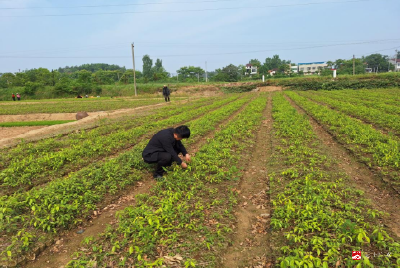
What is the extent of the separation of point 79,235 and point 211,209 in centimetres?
242

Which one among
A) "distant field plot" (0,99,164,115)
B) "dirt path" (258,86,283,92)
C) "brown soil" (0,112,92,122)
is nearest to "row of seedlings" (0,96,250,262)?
"brown soil" (0,112,92,122)

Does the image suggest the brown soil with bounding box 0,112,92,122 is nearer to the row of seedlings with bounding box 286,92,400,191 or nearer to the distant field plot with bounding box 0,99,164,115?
the distant field plot with bounding box 0,99,164,115

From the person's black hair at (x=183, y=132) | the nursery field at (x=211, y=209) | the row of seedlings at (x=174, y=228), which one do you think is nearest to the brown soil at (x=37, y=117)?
the nursery field at (x=211, y=209)

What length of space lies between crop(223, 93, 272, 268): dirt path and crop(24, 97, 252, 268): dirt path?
2.28 meters

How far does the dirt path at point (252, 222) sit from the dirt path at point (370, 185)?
6.63 ft

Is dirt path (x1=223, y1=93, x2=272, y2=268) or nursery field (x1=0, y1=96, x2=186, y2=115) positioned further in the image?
nursery field (x1=0, y1=96, x2=186, y2=115)

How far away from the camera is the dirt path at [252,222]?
3506 millimetres

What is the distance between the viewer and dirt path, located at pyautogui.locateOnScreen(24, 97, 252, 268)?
359 cm

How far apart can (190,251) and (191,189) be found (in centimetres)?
183

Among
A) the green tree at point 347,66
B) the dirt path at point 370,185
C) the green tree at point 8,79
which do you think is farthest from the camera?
the green tree at point 347,66

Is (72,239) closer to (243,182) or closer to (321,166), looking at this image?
(243,182)

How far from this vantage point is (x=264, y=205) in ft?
16.2

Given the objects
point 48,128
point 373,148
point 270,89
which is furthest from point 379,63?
point 48,128

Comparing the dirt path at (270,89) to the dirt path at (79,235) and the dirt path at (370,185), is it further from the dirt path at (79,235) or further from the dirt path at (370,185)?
the dirt path at (79,235)
